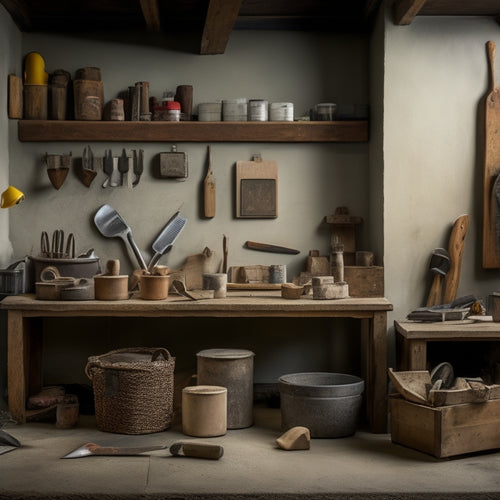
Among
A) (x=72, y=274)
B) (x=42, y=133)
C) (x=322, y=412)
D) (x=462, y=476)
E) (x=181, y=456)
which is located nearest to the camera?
(x=462, y=476)

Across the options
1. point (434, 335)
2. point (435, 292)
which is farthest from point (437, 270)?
point (434, 335)

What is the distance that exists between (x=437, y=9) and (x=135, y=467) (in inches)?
146

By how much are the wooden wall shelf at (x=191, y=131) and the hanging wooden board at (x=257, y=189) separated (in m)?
0.21

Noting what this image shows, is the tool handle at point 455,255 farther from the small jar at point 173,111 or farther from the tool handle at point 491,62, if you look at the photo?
the small jar at point 173,111

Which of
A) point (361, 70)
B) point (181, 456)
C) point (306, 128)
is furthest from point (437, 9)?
point (181, 456)

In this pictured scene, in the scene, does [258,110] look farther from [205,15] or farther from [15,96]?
[15,96]

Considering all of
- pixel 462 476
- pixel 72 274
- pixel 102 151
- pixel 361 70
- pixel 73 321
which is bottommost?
pixel 462 476

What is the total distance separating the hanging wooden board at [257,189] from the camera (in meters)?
6.11

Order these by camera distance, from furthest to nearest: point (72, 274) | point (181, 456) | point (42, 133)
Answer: point (42, 133)
point (72, 274)
point (181, 456)

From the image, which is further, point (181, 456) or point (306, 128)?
point (306, 128)

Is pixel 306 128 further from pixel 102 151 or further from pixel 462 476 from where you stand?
pixel 462 476

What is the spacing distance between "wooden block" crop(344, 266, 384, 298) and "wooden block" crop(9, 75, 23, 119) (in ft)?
8.87

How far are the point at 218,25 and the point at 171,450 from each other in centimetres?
288

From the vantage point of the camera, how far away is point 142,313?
5211 millimetres
